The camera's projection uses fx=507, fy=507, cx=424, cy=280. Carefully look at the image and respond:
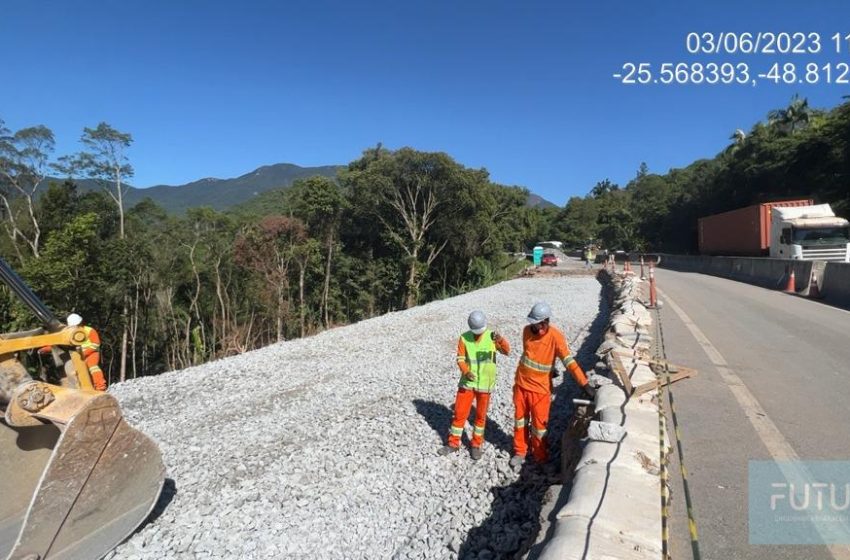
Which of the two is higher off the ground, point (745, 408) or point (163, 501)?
point (745, 408)

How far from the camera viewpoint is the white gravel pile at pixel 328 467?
3.89m

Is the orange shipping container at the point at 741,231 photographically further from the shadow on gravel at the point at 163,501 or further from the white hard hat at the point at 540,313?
the shadow on gravel at the point at 163,501

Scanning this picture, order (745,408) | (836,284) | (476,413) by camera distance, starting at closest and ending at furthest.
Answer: (476,413) < (745,408) < (836,284)

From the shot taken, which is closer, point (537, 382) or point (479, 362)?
point (537, 382)

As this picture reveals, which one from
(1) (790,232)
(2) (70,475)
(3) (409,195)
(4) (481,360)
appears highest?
(3) (409,195)

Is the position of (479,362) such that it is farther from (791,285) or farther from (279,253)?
(279,253)

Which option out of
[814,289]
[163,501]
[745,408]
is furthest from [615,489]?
[814,289]

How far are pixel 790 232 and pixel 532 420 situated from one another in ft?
74.3

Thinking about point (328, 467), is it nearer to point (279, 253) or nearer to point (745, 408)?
point (745, 408)

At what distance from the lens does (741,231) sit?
28031 millimetres

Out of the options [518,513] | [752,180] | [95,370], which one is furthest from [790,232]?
[752,180]

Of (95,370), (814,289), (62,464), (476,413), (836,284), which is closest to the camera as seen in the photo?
(62,464)

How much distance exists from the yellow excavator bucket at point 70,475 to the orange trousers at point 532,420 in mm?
3077

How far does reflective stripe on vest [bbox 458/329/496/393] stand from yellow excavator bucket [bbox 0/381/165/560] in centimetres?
278
